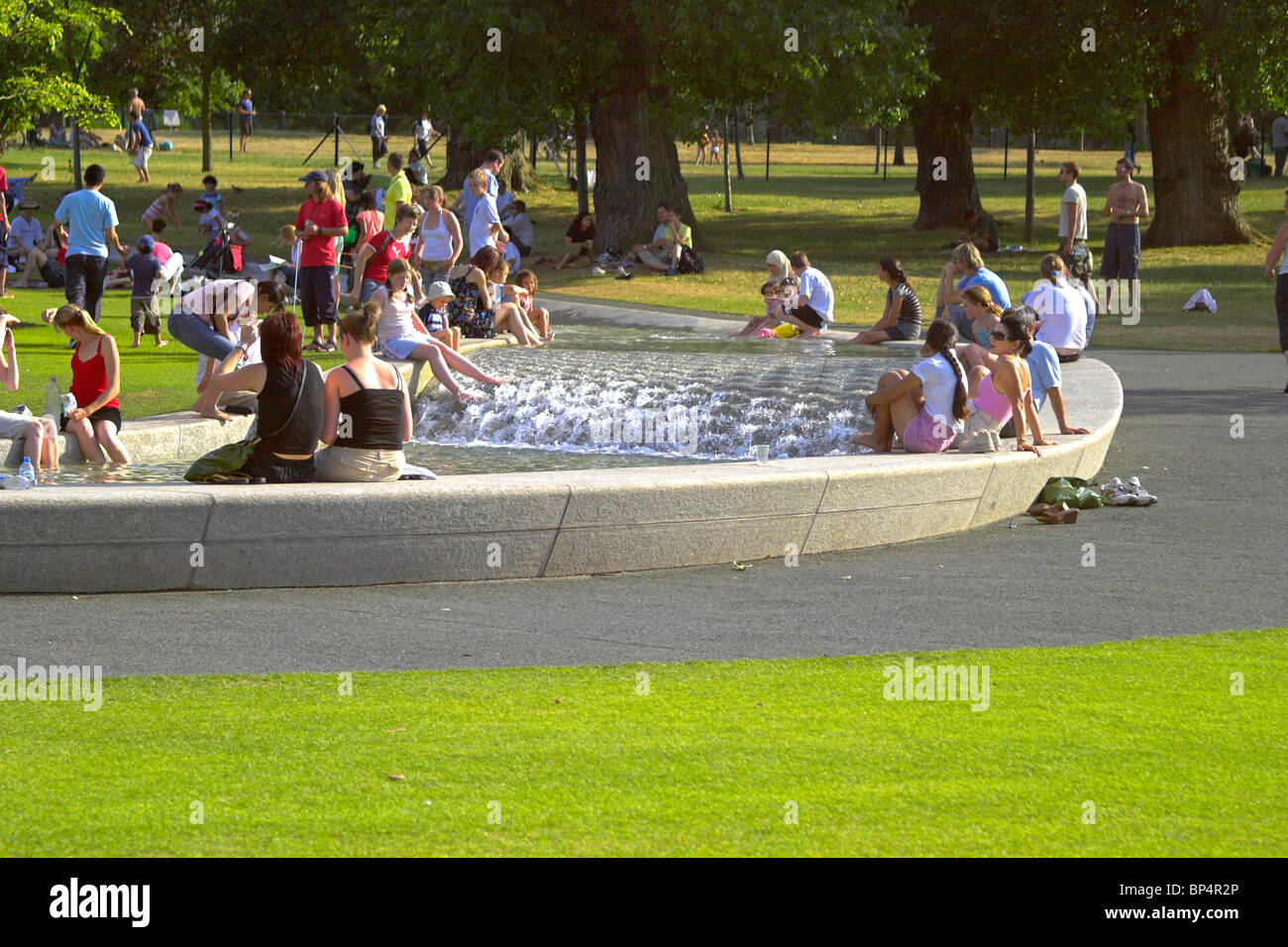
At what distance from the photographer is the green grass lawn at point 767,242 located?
20.0m

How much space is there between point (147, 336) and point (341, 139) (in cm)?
3209

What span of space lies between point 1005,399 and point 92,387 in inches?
244

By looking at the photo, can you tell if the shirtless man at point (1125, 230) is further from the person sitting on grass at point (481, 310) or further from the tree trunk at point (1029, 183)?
the person sitting on grass at point (481, 310)

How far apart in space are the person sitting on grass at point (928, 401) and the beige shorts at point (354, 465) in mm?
3542

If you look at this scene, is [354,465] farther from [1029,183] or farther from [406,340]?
[1029,183]

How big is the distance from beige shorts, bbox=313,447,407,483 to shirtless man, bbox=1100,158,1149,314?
1476cm

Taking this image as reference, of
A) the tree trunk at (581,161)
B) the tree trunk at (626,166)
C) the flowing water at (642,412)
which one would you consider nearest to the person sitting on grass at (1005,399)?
the flowing water at (642,412)

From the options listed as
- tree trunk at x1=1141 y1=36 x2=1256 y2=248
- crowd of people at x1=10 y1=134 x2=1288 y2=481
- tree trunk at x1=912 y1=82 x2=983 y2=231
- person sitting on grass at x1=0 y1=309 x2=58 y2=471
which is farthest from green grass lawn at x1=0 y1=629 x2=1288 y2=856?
tree trunk at x1=912 y1=82 x2=983 y2=231

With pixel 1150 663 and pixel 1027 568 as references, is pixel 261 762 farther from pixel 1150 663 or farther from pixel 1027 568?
pixel 1027 568

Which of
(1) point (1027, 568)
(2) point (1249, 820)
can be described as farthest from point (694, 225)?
(2) point (1249, 820)

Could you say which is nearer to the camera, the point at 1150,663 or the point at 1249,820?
the point at 1249,820

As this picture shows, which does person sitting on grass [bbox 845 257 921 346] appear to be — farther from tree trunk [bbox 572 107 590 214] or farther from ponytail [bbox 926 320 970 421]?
tree trunk [bbox 572 107 590 214]

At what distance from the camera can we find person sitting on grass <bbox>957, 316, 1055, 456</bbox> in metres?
11.1

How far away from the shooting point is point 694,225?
31.1 m
